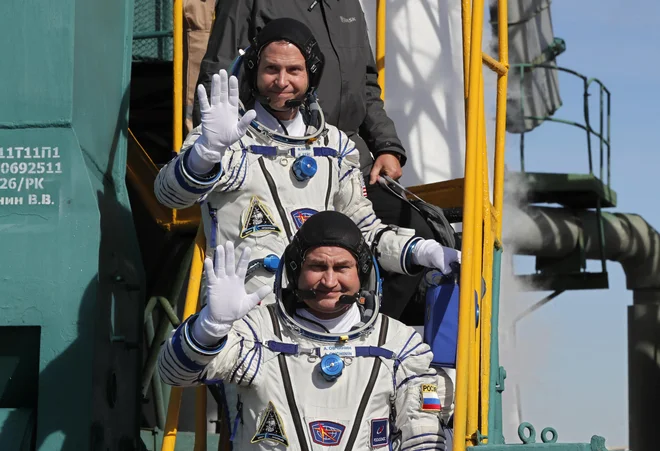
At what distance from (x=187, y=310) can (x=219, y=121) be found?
782 millimetres

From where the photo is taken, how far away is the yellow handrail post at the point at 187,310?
4.45 metres

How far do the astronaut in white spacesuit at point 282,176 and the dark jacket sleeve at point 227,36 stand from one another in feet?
0.80

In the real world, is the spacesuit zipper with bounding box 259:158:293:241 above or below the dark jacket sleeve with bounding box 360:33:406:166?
below

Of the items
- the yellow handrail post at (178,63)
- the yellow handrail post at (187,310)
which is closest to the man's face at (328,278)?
the yellow handrail post at (187,310)

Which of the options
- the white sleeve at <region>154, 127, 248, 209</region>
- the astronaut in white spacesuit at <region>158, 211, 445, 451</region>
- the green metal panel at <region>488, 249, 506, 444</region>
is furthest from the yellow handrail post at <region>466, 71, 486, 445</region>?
the white sleeve at <region>154, 127, 248, 209</region>

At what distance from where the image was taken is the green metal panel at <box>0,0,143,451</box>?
4.62m

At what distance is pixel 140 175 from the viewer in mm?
6219

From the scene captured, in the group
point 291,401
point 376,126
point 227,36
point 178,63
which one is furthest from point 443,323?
point 178,63

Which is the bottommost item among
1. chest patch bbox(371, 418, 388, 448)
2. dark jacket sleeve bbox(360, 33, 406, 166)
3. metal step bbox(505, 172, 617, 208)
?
chest patch bbox(371, 418, 388, 448)

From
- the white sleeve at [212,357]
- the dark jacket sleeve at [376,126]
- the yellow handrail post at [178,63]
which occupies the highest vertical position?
the yellow handrail post at [178,63]

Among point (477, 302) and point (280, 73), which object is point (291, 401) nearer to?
point (477, 302)

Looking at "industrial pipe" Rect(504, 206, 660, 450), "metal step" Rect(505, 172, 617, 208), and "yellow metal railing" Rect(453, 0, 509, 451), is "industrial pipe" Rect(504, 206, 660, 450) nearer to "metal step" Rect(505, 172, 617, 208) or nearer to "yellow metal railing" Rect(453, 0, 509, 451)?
"metal step" Rect(505, 172, 617, 208)

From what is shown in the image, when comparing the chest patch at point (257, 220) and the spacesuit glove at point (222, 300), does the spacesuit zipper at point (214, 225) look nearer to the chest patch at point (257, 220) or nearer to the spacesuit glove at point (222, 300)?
the chest patch at point (257, 220)

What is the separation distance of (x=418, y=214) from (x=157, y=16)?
A: 3257 mm
